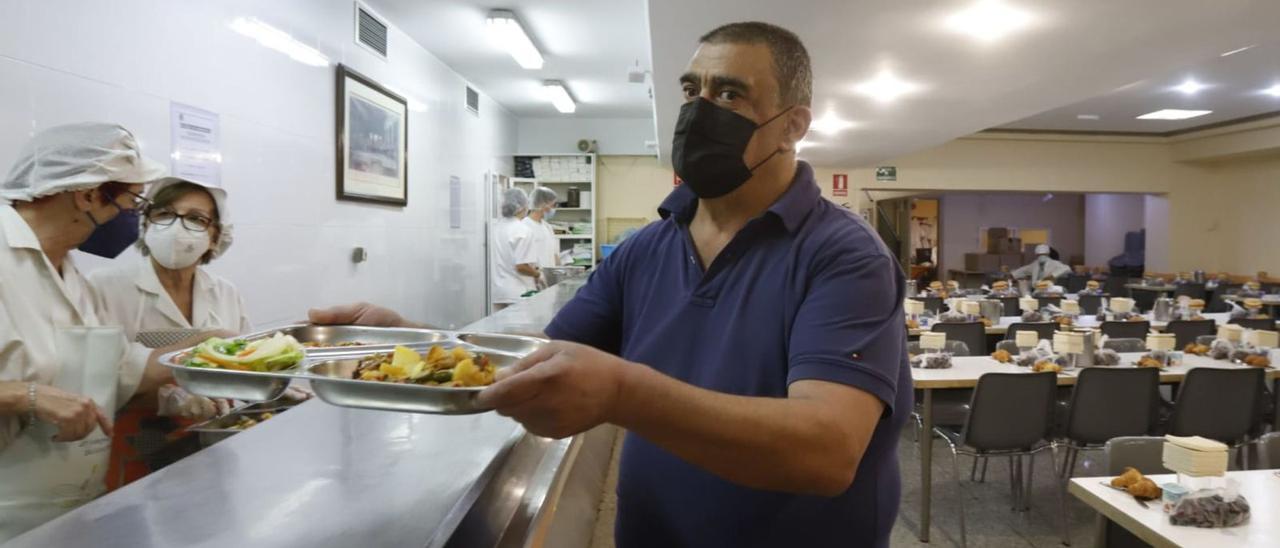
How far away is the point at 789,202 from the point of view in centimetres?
111

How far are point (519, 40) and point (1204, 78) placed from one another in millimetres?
6873

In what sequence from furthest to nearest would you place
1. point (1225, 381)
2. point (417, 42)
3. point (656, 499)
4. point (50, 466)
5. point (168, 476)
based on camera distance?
point (417, 42) < point (1225, 381) < point (50, 466) < point (656, 499) < point (168, 476)

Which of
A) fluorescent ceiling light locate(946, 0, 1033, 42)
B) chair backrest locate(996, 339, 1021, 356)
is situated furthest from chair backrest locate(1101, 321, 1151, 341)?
fluorescent ceiling light locate(946, 0, 1033, 42)

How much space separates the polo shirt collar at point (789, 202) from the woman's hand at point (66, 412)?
115 centimetres

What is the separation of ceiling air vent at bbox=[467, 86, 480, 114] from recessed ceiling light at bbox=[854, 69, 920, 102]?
407 cm

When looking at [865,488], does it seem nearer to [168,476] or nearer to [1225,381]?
[168,476]

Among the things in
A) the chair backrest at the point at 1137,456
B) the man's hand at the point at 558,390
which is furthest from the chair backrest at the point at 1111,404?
the man's hand at the point at 558,390

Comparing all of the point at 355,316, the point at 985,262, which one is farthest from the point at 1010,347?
the point at 985,262

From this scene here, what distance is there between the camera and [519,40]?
5508 mm

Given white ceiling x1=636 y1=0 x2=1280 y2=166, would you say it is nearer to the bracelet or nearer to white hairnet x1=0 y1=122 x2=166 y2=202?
white hairnet x1=0 y1=122 x2=166 y2=202

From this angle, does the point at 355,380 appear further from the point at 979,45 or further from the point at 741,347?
the point at 979,45

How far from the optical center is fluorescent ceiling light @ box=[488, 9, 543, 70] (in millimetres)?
5156

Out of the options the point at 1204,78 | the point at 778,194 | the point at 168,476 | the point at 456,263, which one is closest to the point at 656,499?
the point at 778,194

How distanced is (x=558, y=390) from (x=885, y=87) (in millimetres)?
5400
